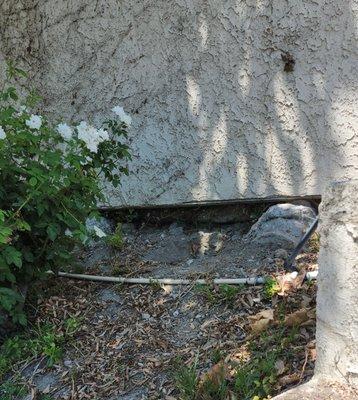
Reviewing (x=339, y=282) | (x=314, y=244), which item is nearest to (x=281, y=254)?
(x=314, y=244)

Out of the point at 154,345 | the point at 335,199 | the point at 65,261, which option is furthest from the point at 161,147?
the point at 335,199

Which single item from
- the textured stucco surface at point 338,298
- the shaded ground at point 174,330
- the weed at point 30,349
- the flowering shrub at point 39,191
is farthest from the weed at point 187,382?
the flowering shrub at point 39,191

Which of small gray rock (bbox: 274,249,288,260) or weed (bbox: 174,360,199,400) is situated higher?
small gray rock (bbox: 274,249,288,260)

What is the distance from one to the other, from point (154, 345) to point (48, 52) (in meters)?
2.50

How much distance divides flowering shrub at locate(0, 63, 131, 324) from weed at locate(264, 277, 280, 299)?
0.92 meters

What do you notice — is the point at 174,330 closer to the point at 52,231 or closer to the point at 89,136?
the point at 52,231

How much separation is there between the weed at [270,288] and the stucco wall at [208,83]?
0.92m

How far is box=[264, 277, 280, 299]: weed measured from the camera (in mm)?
3096

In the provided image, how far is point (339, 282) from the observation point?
2012 mm

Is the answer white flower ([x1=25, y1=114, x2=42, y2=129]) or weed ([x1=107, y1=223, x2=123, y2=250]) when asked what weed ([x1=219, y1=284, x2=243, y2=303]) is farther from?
white flower ([x1=25, y1=114, x2=42, y2=129])

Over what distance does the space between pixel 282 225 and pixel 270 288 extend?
2.40ft

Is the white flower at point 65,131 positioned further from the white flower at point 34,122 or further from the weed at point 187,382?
the weed at point 187,382

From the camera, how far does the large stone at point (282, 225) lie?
144 inches

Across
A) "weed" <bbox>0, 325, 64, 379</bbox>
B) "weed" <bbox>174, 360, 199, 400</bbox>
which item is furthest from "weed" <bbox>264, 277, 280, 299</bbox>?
"weed" <bbox>0, 325, 64, 379</bbox>
